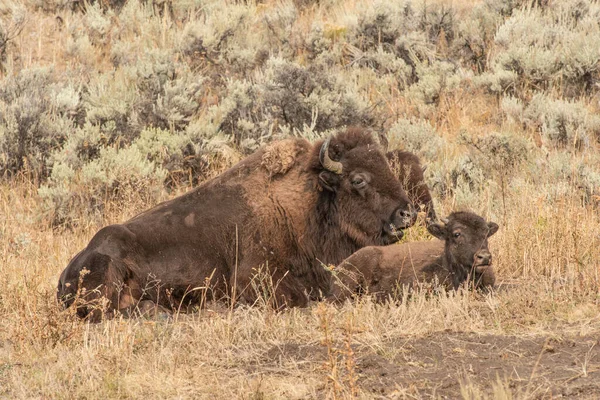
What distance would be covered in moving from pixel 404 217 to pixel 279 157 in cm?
137

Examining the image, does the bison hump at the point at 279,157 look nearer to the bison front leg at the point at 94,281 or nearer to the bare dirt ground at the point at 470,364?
the bison front leg at the point at 94,281

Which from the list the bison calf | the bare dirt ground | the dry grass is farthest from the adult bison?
the bare dirt ground

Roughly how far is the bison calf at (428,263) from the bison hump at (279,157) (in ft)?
3.82

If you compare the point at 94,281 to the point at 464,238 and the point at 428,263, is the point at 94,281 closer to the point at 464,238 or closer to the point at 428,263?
the point at 428,263

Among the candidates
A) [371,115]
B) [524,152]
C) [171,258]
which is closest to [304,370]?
[171,258]

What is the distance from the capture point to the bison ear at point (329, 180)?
8781 mm

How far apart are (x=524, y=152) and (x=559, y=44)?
408 cm

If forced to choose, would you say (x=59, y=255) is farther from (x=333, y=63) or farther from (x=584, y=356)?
(x=333, y=63)

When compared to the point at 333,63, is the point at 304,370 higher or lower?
higher

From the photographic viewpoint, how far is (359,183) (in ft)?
28.6

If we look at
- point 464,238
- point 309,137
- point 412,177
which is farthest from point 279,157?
point 309,137

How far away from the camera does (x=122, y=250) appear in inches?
323

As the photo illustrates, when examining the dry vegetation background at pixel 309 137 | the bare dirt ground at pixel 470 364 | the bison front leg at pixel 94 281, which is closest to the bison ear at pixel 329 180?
the dry vegetation background at pixel 309 137

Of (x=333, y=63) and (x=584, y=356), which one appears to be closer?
(x=584, y=356)
